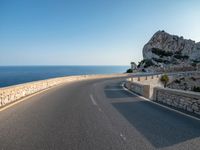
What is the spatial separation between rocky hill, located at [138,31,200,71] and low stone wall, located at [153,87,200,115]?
310ft

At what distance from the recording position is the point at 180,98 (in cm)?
1047

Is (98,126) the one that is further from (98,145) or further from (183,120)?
(183,120)

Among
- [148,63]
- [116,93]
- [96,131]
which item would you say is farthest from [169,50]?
[96,131]

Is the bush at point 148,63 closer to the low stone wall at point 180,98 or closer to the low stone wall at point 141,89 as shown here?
the low stone wall at point 141,89

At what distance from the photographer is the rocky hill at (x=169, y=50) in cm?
11044

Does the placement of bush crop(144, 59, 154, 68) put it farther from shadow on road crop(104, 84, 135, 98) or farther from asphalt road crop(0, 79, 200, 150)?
asphalt road crop(0, 79, 200, 150)

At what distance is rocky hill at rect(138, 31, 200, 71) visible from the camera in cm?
11044

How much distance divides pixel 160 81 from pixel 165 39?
80.1 meters

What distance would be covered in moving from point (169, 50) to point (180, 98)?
372ft

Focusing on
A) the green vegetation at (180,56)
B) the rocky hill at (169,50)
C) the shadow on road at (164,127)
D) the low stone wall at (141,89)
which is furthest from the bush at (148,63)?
the shadow on road at (164,127)

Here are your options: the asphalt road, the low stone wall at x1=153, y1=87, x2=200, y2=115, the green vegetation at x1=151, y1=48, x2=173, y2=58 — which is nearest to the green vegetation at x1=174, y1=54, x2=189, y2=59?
the green vegetation at x1=151, y1=48, x2=173, y2=58

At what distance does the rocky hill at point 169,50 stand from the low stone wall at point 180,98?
310ft

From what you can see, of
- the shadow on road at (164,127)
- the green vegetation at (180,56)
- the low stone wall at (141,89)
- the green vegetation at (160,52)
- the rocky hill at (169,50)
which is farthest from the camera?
the green vegetation at (160,52)

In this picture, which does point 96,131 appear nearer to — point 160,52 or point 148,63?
point 148,63
